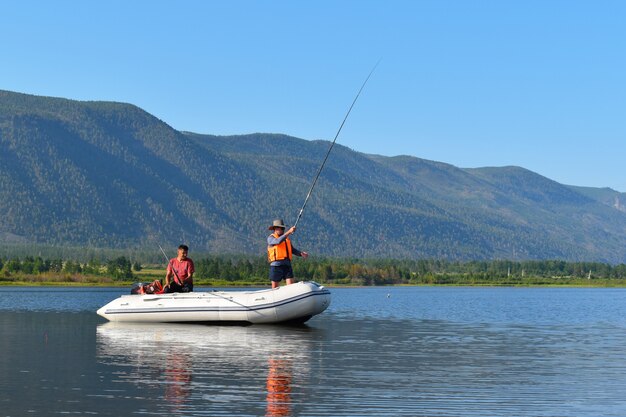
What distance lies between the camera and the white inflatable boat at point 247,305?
38031mm

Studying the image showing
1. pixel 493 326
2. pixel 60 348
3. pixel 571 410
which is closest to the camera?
pixel 571 410

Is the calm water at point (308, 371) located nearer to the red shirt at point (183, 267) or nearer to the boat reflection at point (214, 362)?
the boat reflection at point (214, 362)

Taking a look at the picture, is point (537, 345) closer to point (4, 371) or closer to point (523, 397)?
point (523, 397)

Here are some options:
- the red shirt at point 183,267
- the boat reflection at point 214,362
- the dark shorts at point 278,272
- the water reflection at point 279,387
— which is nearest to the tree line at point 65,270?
the red shirt at point 183,267

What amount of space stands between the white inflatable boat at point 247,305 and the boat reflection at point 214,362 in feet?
1.35

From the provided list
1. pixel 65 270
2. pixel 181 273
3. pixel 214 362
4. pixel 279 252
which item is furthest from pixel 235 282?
pixel 214 362

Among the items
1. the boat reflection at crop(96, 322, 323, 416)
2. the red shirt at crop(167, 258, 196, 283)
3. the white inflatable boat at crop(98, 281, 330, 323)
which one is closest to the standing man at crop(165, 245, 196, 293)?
the red shirt at crop(167, 258, 196, 283)

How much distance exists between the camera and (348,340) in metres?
33.0

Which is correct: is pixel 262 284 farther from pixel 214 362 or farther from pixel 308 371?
pixel 308 371

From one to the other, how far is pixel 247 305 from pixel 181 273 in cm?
271

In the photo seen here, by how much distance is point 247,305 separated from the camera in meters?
38.2

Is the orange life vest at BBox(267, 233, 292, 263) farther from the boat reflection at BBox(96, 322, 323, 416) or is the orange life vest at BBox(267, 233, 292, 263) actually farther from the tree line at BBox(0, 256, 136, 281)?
the tree line at BBox(0, 256, 136, 281)

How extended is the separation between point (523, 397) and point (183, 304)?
2064cm

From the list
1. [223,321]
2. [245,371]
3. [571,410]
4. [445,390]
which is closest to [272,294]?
[223,321]
